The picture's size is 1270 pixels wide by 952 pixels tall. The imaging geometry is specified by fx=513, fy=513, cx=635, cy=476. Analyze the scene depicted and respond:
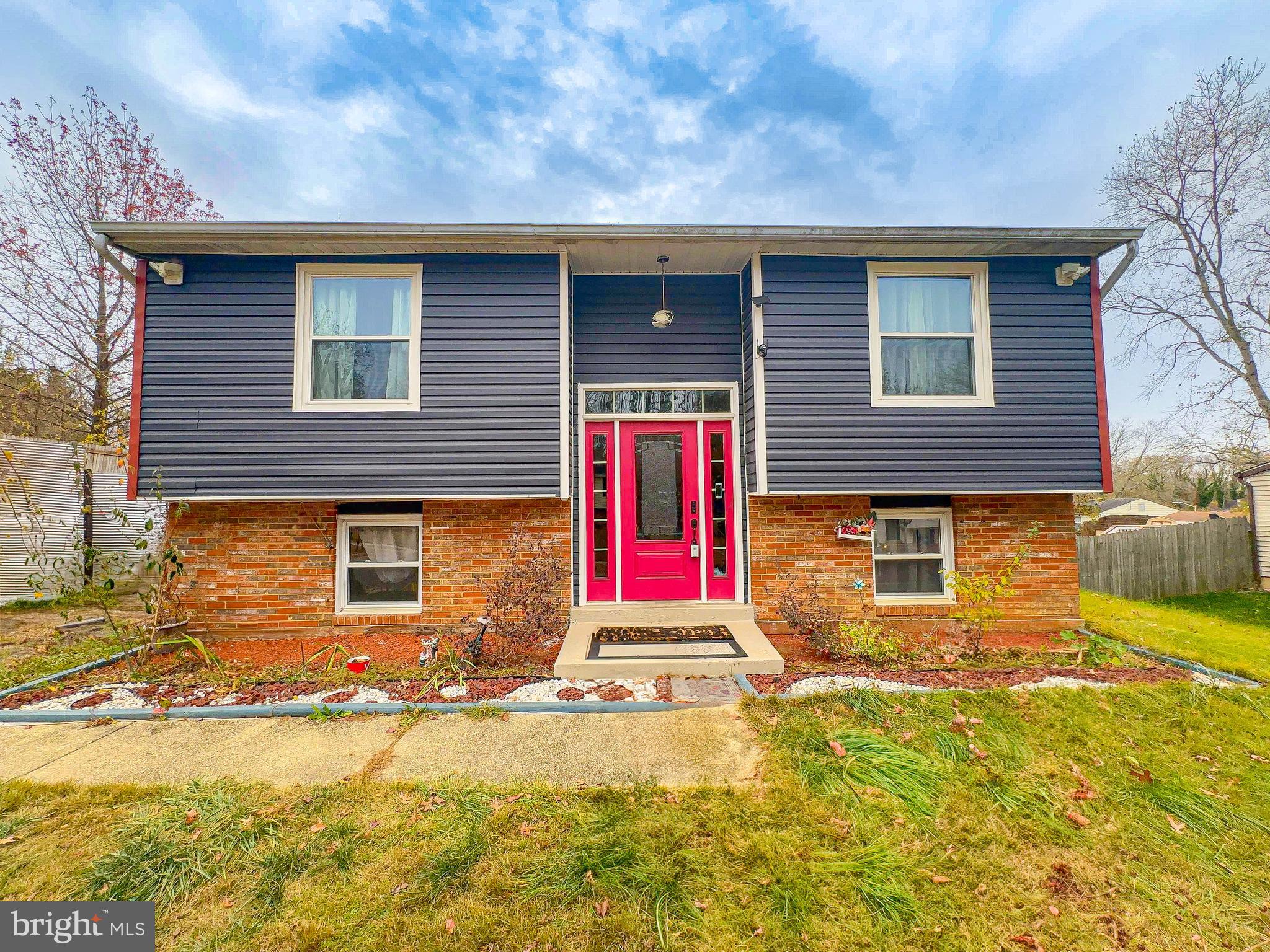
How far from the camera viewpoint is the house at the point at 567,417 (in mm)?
5066

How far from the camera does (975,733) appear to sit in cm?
299

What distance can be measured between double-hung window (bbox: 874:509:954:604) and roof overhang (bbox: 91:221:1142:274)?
279 centimetres

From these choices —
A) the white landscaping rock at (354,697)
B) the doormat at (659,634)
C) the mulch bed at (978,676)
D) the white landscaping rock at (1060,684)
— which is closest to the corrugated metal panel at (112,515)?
the white landscaping rock at (354,697)

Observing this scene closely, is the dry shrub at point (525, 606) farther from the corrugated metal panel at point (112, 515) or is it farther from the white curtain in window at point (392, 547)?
the corrugated metal panel at point (112, 515)

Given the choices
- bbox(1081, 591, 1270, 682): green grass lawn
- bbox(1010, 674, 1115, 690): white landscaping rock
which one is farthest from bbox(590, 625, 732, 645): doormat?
bbox(1081, 591, 1270, 682): green grass lawn

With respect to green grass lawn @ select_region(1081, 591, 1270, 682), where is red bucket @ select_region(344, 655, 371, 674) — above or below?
above

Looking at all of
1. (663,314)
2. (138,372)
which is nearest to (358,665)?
(138,372)

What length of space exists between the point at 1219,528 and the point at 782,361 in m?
11.9

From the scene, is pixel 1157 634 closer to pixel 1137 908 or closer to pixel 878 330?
pixel 878 330

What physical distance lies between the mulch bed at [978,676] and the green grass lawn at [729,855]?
0.92m

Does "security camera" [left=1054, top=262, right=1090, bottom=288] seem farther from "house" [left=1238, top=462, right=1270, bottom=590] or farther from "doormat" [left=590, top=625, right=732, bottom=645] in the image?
"house" [left=1238, top=462, right=1270, bottom=590]

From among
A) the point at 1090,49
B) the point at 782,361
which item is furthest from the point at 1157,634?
the point at 1090,49

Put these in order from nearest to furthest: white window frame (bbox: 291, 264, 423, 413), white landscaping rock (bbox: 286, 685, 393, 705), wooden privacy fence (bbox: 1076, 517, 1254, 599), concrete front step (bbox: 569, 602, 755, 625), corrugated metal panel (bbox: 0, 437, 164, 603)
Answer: white landscaping rock (bbox: 286, 685, 393, 705)
white window frame (bbox: 291, 264, 423, 413)
concrete front step (bbox: 569, 602, 755, 625)
corrugated metal panel (bbox: 0, 437, 164, 603)
wooden privacy fence (bbox: 1076, 517, 1254, 599)

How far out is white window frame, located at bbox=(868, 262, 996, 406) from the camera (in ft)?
17.5
